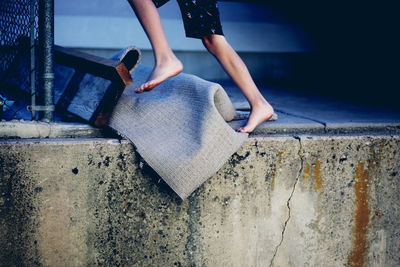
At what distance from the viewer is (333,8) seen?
456cm

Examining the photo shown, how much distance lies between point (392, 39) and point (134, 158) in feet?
9.47

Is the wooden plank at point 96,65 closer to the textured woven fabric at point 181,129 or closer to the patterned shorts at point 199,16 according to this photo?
the textured woven fabric at point 181,129

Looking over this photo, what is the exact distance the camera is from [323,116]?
2.73 m

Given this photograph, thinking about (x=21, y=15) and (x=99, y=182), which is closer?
(x=99, y=182)

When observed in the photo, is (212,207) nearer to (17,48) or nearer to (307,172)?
(307,172)

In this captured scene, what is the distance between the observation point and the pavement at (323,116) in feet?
7.93

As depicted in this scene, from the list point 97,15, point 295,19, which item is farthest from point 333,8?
point 97,15

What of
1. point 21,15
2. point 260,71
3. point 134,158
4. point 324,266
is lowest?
point 260,71

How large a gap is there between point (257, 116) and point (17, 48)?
1.34 metres

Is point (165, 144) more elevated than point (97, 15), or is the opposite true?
point (165, 144)

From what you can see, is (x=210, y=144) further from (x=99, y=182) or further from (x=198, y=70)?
(x=198, y=70)

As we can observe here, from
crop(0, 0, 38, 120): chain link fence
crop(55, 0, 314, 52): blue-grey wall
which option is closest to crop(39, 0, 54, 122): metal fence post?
crop(0, 0, 38, 120): chain link fence

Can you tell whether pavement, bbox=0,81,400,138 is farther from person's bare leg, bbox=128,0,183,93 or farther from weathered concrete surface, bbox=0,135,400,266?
person's bare leg, bbox=128,0,183,93

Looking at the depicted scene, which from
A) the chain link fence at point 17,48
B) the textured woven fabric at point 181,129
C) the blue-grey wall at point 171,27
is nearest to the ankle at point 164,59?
the textured woven fabric at point 181,129
